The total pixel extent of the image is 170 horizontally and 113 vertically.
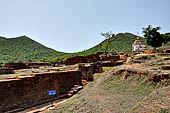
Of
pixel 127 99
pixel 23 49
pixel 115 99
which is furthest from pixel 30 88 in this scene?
pixel 23 49

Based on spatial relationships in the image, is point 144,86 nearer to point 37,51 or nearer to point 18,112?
point 18,112

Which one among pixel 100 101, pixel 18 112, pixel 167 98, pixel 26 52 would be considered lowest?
pixel 18 112

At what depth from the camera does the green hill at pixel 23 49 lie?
4738cm

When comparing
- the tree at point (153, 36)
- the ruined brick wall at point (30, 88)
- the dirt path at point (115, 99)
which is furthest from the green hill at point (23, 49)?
the dirt path at point (115, 99)

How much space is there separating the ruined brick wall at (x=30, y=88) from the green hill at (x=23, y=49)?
3649 centimetres

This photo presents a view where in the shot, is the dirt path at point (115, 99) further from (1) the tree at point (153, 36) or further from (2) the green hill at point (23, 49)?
(2) the green hill at point (23, 49)

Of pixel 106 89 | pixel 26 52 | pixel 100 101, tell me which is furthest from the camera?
pixel 26 52

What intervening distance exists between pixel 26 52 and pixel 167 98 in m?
51.5

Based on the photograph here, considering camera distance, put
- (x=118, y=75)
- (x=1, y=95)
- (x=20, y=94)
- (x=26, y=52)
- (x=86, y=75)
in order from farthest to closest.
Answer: (x=26, y=52), (x=86, y=75), (x=118, y=75), (x=20, y=94), (x=1, y=95)

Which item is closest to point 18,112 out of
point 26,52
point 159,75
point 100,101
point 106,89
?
→ point 100,101

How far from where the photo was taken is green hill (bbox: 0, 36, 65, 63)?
155 ft

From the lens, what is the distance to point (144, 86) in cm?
796

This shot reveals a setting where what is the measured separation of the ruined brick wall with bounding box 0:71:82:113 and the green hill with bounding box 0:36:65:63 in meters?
36.5

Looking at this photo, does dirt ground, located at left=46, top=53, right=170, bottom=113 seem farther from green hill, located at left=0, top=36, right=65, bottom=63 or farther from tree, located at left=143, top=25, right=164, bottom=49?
green hill, located at left=0, top=36, right=65, bottom=63
